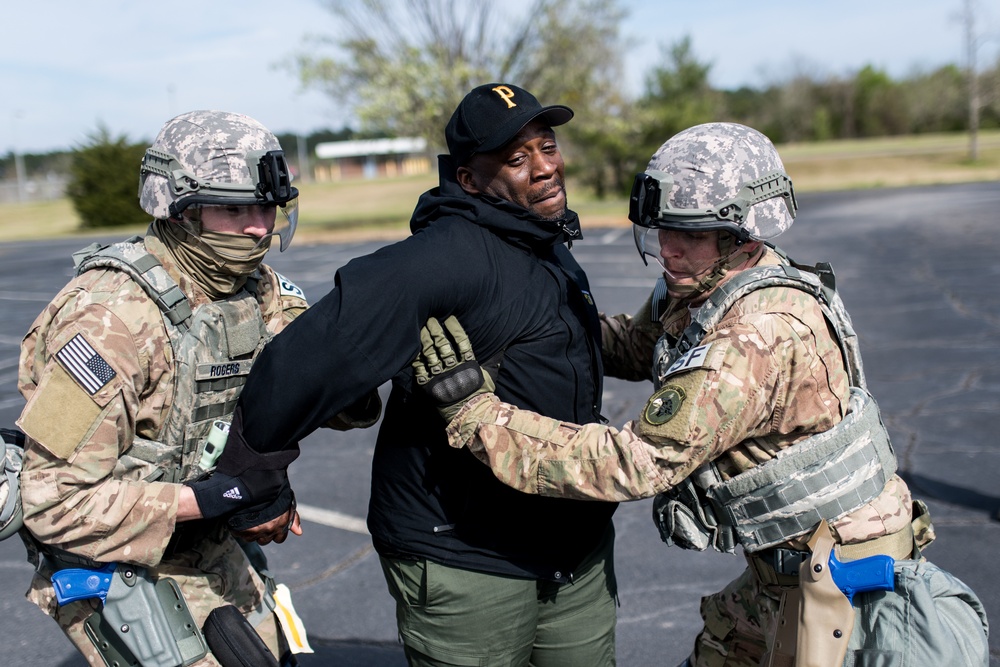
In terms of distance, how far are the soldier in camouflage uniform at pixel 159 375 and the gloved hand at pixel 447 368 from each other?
2.03ft

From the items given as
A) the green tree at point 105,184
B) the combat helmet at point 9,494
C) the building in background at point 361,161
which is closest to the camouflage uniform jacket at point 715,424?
the combat helmet at point 9,494

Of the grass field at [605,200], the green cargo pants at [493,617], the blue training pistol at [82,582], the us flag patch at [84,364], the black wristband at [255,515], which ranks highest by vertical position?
the us flag patch at [84,364]

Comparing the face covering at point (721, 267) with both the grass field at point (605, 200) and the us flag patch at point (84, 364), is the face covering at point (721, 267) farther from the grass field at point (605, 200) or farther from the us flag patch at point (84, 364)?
the grass field at point (605, 200)

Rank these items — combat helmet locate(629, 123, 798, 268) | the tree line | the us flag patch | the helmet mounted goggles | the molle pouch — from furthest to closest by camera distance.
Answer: the tree line → the helmet mounted goggles → combat helmet locate(629, 123, 798, 268) → the us flag patch → the molle pouch

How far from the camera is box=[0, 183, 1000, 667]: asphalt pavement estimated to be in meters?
3.78

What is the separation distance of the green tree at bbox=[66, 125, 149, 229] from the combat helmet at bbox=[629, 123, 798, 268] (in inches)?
1161

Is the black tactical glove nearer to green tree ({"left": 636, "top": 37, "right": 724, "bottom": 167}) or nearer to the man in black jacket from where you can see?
the man in black jacket

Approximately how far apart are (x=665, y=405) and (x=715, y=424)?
0.12 m

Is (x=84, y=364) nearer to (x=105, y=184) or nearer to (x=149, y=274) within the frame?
(x=149, y=274)

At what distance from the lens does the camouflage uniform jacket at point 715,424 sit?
6.84 ft

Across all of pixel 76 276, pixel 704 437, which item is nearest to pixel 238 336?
pixel 76 276

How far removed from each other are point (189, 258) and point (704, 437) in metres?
1.51

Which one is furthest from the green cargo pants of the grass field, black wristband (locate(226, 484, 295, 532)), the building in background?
the building in background

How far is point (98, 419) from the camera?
2189 millimetres
